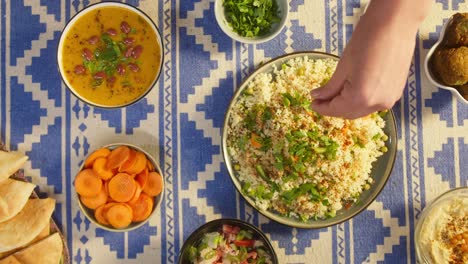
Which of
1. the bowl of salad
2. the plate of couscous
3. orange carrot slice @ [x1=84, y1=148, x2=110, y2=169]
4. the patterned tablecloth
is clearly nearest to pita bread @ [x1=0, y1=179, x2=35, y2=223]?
the patterned tablecloth

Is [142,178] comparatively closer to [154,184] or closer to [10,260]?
[154,184]

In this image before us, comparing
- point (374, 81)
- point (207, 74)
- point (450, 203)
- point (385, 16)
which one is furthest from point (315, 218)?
point (385, 16)

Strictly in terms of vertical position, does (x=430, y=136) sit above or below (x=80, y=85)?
below

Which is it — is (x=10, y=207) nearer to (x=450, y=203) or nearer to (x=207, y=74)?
(x=207, y=74)

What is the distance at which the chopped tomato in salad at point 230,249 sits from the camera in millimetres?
2052

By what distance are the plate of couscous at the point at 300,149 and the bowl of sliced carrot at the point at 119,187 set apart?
0.30 m

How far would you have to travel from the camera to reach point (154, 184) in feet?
6.75

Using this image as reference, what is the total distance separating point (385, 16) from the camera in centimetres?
119

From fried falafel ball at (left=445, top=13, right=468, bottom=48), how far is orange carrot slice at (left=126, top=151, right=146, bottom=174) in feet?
3.83

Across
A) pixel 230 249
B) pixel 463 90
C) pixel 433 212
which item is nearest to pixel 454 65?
pixel 463 90

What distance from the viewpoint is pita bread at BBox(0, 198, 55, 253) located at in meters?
2.02

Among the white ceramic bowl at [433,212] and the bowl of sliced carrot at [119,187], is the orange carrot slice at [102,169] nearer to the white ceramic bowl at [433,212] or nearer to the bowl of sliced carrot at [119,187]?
the bowl of sliced carrot at [119,187]

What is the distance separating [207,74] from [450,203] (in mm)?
1010

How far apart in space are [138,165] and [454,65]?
1149 mm
